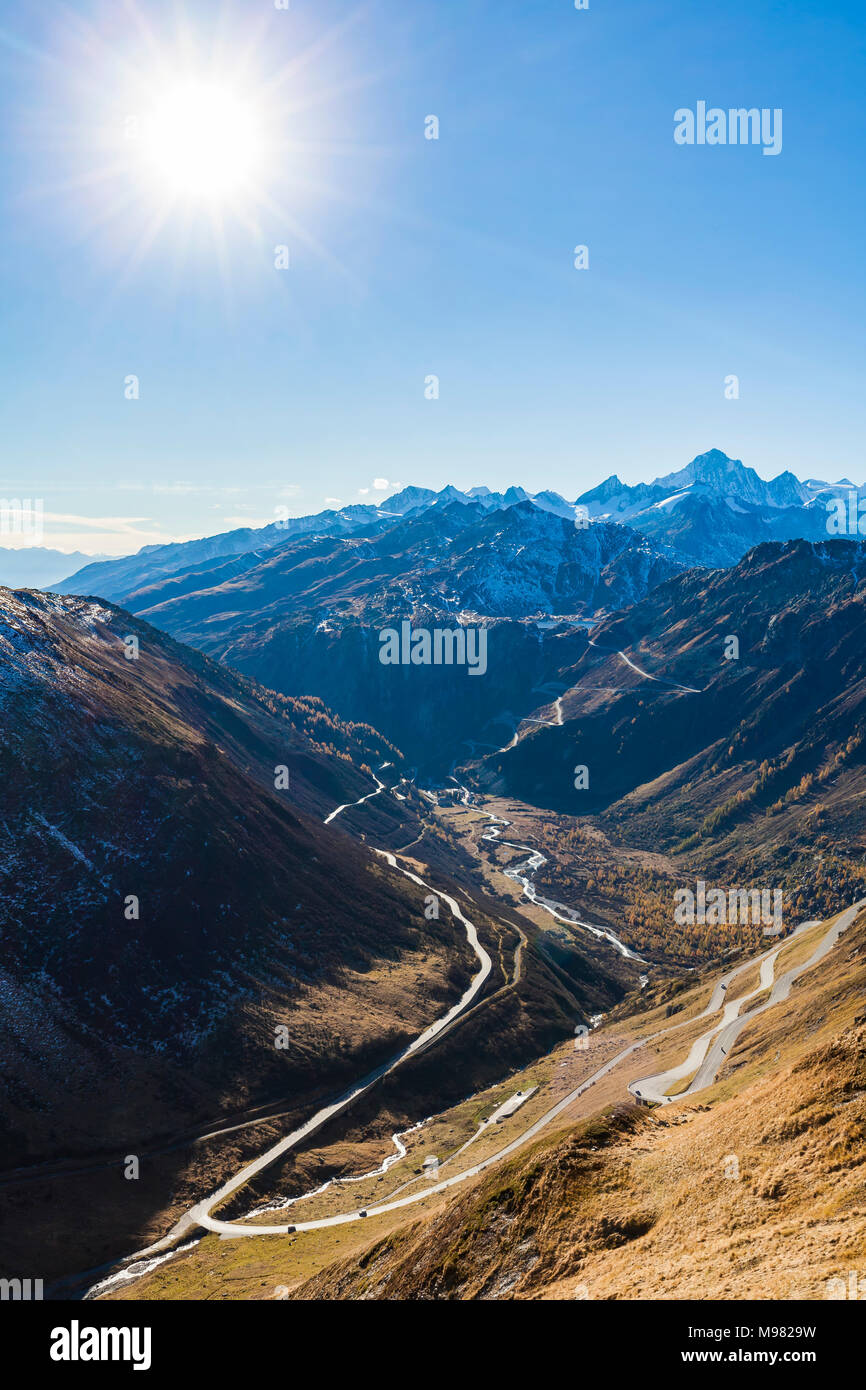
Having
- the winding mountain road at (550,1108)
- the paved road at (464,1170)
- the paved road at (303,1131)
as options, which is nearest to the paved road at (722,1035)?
the winding mountain road at (550,1108)

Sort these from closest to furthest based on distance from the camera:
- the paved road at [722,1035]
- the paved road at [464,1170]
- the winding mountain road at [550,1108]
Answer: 1. the paved road at [464,1170]
2. the winding mountain road at [550,1108]
3. the paved road at [722,1035]

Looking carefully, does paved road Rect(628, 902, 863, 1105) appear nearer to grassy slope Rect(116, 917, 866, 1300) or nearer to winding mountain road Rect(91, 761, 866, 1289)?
winding mountain road Rect(91, 761, 866, 1289)

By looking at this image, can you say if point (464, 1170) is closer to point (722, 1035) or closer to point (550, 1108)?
point (550, 1108)

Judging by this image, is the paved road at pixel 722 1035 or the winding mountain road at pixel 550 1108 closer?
the winding mountain road at pixel 550 1108

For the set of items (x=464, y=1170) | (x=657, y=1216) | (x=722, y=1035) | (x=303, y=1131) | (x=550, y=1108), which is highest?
(x=657, y=1216)

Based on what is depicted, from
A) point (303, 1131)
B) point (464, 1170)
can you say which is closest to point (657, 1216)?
point (464, 1170)

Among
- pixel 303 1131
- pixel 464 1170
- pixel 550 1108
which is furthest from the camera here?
pixel 550 1108

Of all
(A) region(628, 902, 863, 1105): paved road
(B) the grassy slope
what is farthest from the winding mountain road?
(B) the grassy slope

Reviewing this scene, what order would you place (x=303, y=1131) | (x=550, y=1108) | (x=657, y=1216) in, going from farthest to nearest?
1. (x=550, y=1108)
2. (x=303, y=1131)
3. (x=657, y=1216)

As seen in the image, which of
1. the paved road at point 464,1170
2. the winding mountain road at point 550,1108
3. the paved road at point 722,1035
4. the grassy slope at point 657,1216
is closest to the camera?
the grassy slope at point 657,1216

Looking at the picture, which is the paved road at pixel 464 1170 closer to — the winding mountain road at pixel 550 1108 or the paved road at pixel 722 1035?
the winding mountain road at pixel 550 1108

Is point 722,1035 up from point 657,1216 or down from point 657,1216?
down
